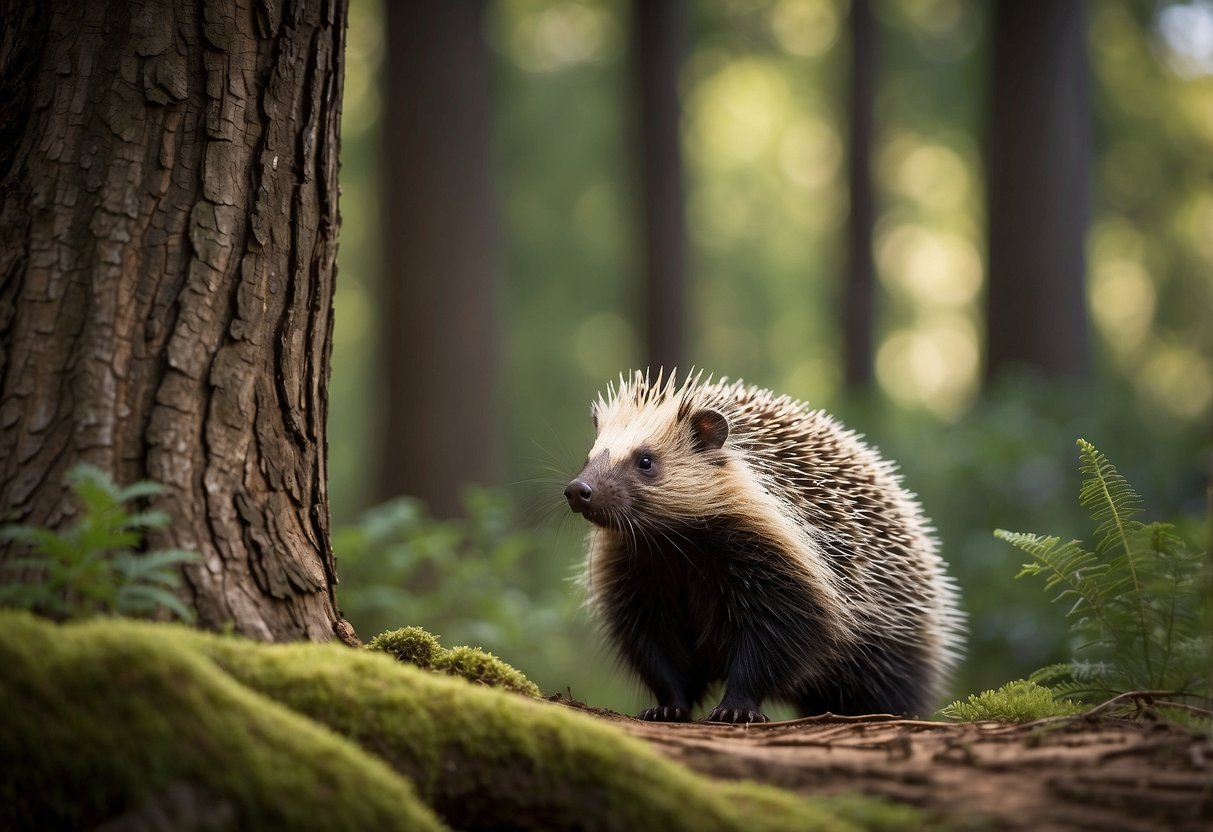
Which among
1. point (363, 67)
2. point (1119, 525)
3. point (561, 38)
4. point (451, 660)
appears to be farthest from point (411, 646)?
point (561, 38)

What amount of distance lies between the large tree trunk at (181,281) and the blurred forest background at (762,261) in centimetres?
234

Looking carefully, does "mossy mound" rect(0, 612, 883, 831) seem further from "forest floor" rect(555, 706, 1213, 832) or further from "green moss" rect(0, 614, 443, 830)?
"forest floor" rect(555, 706, 1213, 832)

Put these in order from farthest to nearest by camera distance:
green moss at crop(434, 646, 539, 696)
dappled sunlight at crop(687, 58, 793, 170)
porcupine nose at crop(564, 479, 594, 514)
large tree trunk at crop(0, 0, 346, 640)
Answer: dappled sunlight at crop(687, 58, 793, 170)
porcupine nose at crop(564, 479, 594, 514)
green moss at crop(434, 646, 539, 696)
large tree trunk at crop(0, 0, 346, 640)

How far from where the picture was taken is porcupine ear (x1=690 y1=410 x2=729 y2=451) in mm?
6227

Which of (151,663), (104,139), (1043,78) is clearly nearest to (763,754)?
(151,663)

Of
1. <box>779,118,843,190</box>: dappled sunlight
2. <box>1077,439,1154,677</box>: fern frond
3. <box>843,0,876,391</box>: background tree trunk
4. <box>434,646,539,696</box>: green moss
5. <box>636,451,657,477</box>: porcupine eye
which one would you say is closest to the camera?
<box>434,646,539,696</box>: green moss

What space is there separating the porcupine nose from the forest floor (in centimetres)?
174

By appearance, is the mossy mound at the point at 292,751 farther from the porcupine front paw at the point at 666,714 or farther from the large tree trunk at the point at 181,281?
the porcupine front paw at the point at 666,714

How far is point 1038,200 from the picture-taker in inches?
610

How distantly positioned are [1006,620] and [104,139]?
8944 millimetres

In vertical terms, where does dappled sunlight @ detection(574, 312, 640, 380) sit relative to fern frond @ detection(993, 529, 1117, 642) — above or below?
above

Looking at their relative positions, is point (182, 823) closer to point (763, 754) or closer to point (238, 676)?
point (238, 676)

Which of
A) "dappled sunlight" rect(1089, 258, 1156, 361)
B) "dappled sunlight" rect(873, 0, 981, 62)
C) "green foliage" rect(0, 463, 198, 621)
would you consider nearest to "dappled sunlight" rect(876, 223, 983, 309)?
"dappled sunlight" rect(1089, 258, 1156, 361)

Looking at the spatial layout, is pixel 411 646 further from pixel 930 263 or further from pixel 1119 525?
pixel 930 263
